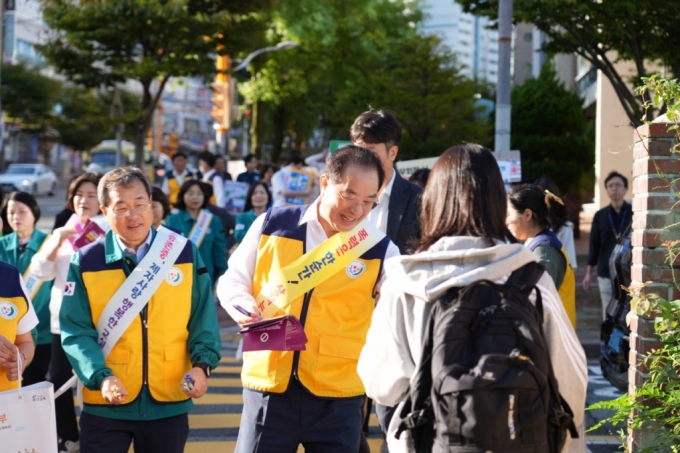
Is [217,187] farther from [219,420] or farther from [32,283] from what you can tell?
[32,283]

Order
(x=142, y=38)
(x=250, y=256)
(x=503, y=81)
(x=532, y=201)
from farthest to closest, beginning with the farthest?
(x=142, y=38) < (x=503, y=81) < (x=532, y=201) < (x=250, y=256)

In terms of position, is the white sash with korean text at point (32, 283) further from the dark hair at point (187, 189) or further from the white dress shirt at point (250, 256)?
the dark hair at point (187, 189)

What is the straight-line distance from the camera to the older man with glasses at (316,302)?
4012 mm

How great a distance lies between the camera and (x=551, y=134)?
25188 millimetres

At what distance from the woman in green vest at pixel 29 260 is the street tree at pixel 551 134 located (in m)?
18.4

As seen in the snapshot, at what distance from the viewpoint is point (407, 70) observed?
75.5ft

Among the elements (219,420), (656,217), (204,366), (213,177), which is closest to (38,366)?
(219,420)

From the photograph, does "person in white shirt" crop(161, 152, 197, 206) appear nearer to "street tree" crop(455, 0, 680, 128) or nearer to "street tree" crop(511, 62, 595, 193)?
"street tree" crop(455, 0, 680, 128)

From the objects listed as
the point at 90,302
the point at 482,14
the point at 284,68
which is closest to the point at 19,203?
the point at 90,302

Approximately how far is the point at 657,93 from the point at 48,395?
3095 mm

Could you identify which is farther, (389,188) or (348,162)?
(389,188)

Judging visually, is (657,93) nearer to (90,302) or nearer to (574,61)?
(90,302)

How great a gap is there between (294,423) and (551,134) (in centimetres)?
2217

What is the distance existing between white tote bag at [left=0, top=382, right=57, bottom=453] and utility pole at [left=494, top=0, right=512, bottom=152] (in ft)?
28.0
